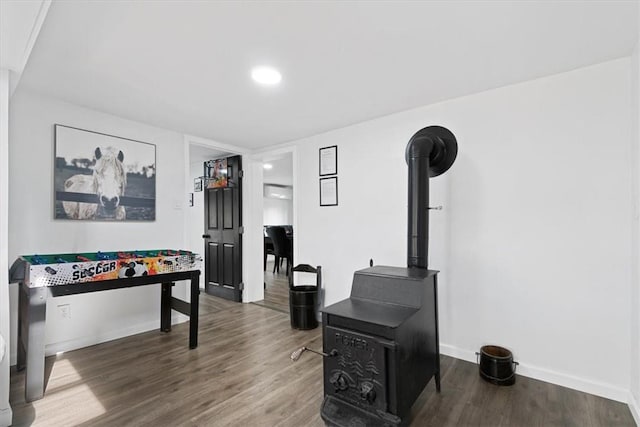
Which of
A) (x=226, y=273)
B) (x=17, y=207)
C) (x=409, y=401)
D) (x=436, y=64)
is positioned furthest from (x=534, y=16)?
(x=226, y=273)

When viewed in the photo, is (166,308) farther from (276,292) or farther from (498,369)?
(498,369)

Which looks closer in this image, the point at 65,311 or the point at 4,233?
the point at 4,233

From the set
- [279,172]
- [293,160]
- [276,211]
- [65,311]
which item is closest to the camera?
[65,311]

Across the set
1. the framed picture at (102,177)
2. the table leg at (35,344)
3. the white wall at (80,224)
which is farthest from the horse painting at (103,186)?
the table leg at (35,344)

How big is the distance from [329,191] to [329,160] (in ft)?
1.17

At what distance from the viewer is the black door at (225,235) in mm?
4277

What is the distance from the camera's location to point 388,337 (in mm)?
1462

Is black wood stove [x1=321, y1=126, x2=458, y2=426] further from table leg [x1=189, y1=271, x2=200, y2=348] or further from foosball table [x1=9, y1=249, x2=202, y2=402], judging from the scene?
foosball table [x1=9, y1=249, x2=202, y2=402]

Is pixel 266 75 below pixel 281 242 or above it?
above

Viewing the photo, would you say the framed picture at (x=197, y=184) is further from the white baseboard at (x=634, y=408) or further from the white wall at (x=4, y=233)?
the white baseboard at (x=634, y=408)

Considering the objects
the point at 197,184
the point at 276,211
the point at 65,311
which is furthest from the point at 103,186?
the point at 276,211

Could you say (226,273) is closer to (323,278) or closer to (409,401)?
(323,278)

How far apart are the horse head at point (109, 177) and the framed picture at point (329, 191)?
2.04m

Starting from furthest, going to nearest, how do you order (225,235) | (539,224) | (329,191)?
(225,235), (329,191), (539,224)
